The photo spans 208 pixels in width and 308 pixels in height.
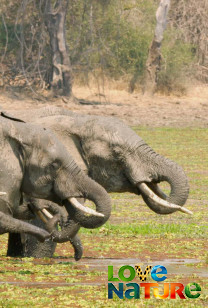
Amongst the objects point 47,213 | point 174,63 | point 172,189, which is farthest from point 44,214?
point 174,63

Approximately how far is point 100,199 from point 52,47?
24349mm

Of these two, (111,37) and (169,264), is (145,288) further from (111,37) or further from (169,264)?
(111,37)

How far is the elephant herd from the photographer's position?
25.8 ft

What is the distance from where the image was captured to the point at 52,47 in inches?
1259

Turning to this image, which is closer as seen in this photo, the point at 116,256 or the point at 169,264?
the point at 169,264

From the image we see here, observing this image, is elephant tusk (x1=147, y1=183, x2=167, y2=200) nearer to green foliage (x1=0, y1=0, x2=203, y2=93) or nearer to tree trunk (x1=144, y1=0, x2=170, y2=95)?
green foliage (x1=0, y1=0, x2=203, y2=93)

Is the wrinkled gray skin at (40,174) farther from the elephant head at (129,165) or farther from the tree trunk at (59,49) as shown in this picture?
the tree trunk at (59,49)

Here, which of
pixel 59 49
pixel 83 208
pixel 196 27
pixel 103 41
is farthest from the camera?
pixel 196 27

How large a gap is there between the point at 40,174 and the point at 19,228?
0.58 m

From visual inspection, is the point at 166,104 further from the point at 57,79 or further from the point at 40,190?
the point at 40,190

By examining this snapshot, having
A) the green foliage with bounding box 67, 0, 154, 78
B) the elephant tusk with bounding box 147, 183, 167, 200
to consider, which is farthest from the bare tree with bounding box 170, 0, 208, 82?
the elephant tusk with bounding box 147, 183, 167, 200

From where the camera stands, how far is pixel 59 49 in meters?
31.9

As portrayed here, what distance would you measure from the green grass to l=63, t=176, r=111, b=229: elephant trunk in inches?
17.5

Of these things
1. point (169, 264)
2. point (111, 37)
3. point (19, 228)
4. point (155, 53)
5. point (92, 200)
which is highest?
point (92, 200)
